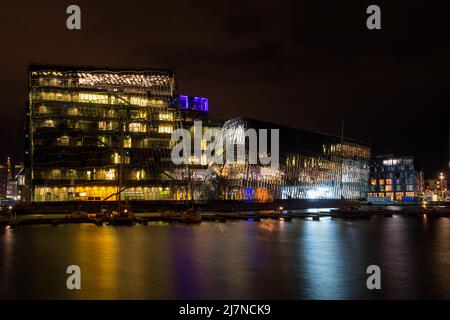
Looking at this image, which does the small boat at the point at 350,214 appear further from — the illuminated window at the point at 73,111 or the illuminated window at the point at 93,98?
the illuminated window at the point at 73,111

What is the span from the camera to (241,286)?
2291 cm

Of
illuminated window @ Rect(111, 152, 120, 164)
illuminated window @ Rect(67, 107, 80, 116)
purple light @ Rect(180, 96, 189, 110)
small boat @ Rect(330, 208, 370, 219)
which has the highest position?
purple light @ Rect(180, 96, 189, 110)

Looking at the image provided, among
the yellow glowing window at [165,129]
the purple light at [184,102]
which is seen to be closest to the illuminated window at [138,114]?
the yellow glowing window at [165,129]

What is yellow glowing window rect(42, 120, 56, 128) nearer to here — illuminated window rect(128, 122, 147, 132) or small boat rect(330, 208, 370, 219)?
illuminated window rect(128, 122, 147, 132)

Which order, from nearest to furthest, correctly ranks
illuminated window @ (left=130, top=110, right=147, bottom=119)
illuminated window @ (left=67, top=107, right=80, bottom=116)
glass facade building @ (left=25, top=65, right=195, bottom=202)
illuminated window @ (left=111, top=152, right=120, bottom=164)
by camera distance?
glass facade building @ (left=25, top=65, right=195, bottom=202) → illuminated window @ (left=67, top=107, right=80, bottom=116) → illuminated window @ (left=111, top=152, right=120, bottom=164) → illuminated window @ (left=130, top=110, right=147, bottom=119)

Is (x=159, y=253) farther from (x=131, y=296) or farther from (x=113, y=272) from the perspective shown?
(x=131, y=296)

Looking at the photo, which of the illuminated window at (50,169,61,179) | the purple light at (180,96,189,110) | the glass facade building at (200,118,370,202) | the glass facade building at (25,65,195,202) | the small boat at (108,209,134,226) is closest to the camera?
the small boat at (108,209,134,226)

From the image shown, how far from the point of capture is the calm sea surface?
21.7 m

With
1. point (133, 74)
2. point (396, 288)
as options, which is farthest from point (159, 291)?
point (133, 74)

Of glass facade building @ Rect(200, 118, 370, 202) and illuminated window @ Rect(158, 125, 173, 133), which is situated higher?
illuminated window @ Rect(158, 125, 173, 133)

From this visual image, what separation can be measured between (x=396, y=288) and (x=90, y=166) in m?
99.4

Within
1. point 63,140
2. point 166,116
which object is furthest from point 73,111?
point 166,116

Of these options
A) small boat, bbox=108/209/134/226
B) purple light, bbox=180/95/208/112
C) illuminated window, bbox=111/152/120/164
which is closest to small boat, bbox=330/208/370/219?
small boat, bbox=108/209/134/226

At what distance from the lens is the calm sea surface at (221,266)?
2173cm
